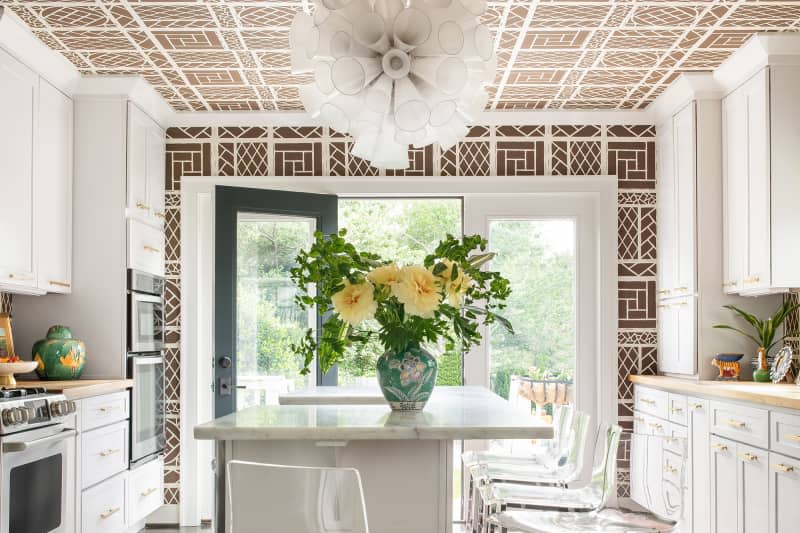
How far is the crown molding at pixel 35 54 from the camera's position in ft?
12.0

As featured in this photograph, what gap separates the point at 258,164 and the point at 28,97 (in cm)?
154

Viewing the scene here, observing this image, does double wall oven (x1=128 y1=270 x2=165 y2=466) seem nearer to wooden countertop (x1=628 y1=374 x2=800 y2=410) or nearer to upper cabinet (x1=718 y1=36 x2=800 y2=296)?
wooden countertop (x1=628 y1=374 x2=800 y2=410)

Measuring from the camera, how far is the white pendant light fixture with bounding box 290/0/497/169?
2.38 meters

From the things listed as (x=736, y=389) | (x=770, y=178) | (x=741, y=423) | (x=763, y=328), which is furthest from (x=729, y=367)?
(x=770, y=178)

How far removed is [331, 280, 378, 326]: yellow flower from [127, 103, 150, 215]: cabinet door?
2.59 meters

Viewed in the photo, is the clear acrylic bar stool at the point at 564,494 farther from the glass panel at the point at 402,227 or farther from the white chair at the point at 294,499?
the glass panel at the point at 402,227

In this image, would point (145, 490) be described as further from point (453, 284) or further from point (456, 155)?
point (453, 284)

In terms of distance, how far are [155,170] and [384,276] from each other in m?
3.03

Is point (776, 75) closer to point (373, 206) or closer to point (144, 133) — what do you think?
point (144, 133)

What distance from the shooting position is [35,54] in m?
3.98

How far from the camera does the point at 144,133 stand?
4883 millimetres

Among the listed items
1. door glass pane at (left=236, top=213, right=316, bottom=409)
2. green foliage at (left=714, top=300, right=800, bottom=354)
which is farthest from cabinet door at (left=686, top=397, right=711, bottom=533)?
door glass pane at (left=236, top=213, right=316, bottom=409)

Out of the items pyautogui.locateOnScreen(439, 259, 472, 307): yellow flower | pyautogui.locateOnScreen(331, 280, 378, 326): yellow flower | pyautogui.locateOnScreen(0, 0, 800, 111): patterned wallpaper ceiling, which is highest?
pyautogui.locateOnScreen(0, 0, 800, 111): patterned wallpaper ceiling

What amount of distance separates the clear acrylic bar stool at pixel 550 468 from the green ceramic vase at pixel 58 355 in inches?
82.5
